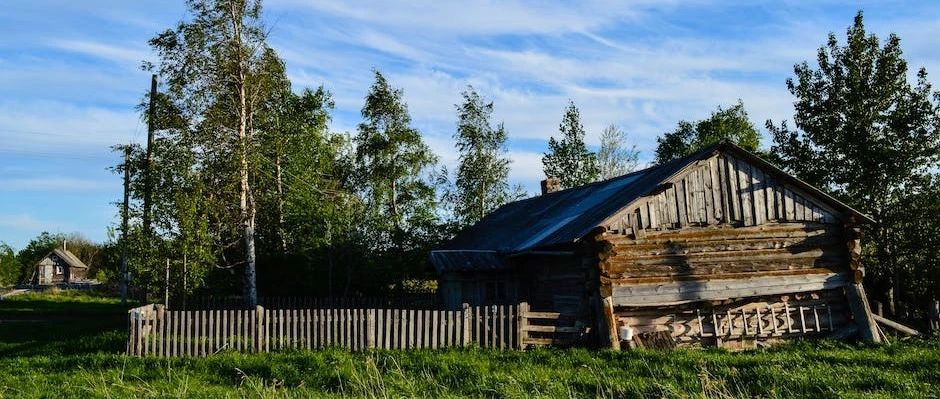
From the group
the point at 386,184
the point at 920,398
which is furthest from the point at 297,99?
the point at 920,398

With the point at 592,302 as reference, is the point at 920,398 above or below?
below

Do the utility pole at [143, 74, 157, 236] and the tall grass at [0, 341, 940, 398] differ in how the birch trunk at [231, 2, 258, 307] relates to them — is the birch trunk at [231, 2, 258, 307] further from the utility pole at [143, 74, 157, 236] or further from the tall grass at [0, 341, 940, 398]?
the tall grass at [0, 341, 940, 398]

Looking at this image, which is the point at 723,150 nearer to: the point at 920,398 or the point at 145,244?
the point at 920,398

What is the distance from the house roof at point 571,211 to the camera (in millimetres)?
18562

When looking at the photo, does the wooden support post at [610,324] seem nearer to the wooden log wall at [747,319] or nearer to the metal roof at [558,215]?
the wooden log wall at [747,319]

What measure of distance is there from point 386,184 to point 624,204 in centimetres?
2214

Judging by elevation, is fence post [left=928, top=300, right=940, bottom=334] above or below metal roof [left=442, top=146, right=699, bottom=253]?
below

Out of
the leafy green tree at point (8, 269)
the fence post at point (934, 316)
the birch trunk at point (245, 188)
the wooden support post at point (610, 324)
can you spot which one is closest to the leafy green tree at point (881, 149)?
the fence post at point (934, 316)

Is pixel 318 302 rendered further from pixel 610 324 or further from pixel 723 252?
pixel 723 252

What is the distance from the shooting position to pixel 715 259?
732 inches

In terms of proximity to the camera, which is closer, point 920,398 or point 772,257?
point 920,398

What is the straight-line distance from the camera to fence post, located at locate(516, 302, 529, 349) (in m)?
16.5

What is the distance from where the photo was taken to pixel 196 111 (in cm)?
2619

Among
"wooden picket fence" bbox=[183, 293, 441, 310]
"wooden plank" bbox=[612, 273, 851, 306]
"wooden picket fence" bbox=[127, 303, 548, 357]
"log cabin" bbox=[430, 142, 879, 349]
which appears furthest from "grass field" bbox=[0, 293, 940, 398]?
"wooden picket fence" bbox=[183, 293, 441, 310]
